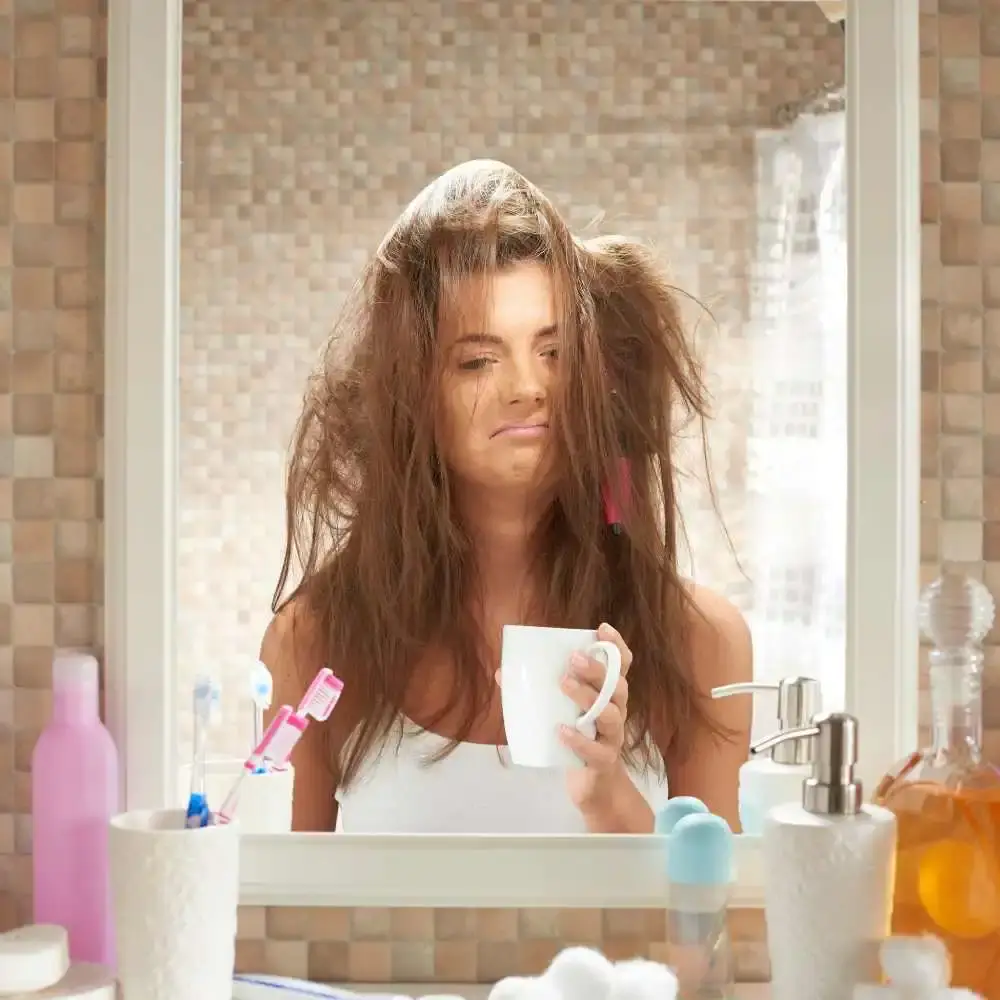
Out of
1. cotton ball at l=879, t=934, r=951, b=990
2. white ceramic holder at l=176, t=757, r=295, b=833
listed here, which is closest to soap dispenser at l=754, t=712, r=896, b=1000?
cotton ball at l=879, t=934, r=951, b=990

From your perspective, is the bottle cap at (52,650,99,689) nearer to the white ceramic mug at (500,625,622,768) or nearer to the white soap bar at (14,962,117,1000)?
the white soap bar at (14,962,117,1000)

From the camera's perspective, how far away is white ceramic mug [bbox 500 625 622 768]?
38.4 inches

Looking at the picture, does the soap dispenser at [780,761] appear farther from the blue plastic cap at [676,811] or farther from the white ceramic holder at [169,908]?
the white ceramic holder at [169,908]

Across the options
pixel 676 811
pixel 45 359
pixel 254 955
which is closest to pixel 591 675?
pixel 676 811

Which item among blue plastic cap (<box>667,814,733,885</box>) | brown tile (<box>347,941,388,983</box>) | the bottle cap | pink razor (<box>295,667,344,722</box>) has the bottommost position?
brown tile (<box>347,941,388,983</box>)

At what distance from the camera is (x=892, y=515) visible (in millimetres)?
998

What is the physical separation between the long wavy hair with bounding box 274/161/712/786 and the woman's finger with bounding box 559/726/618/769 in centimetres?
2

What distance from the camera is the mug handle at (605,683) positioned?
3.20 feet

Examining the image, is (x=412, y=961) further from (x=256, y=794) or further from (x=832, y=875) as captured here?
(x=832, y=875)

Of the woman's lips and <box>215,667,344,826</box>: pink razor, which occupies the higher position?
the woman's lips

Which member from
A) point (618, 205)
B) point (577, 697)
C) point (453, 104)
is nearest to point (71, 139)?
point (453, 104)

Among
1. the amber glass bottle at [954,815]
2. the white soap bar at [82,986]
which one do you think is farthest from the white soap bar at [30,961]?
the amber glass bottle at [954,815]

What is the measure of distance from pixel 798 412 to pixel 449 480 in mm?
270

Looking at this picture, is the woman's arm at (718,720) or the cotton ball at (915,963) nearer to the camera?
the cotton ball at (915,963)
